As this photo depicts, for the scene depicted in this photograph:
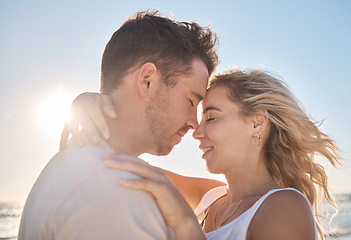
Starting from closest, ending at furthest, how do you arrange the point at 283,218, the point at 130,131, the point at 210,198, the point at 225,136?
1. the point at 130,131
2. the point at 283,218
3. the point at 225,136
4. the point at 210,198

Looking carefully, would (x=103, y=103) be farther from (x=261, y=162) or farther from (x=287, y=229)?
(x=261, y=162)

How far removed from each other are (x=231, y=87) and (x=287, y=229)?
1611 millimetres

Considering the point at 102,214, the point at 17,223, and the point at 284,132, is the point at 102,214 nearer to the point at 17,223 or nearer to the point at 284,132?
the point at 284,132

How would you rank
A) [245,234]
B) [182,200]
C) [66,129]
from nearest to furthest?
[182,200], [66,129], [245,234]

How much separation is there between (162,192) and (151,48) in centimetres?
123

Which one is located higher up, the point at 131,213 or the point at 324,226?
the point at 131,213

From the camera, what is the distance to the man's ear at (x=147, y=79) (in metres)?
2.73

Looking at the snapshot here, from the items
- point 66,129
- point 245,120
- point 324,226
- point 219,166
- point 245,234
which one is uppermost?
point 66,129

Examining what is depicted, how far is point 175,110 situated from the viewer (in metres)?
2.96

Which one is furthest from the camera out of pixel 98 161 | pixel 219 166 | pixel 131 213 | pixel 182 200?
pixel 219 166

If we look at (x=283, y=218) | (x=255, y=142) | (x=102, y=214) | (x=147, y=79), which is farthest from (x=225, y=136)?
(x=102, y=214)

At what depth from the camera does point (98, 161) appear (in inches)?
79.8

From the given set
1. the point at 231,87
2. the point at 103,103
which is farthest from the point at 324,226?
the point at 103,103

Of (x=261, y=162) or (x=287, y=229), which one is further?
(x=261, y=162)
